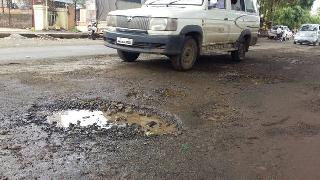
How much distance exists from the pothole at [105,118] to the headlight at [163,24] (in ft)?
9.27

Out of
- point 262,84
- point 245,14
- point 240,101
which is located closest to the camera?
point 240,101

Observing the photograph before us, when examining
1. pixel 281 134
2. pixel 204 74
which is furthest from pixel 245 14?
pixel 281 134

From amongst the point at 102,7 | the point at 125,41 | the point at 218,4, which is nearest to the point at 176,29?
the point at 125,41

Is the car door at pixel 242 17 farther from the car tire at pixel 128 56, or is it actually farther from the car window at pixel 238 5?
the car tire at pixel 128 56

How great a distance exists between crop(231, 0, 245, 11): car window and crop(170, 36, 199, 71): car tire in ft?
6.83

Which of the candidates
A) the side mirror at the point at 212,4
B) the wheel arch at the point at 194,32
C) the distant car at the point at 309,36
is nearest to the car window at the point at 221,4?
the side mirror at the point at 212,4

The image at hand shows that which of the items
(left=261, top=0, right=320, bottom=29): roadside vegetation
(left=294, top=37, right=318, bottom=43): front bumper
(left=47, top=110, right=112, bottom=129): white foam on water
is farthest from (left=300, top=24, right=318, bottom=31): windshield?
(left=47, top=110, right=112, bottom=129): white foam on water

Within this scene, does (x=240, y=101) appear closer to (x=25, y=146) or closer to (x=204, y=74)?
(x=204, y=74)

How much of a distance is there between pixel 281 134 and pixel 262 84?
3.60 m

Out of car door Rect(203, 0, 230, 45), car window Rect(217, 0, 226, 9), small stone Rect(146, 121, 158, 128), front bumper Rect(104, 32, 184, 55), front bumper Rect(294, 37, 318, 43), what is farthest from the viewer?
front bumper Rect(294, 37, 318, 43)

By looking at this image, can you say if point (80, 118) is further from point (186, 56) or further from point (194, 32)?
point (194, 32)

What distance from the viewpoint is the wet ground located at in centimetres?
388

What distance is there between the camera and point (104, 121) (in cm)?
532

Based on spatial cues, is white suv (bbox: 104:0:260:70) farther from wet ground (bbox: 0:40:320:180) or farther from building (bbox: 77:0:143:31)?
building (bbox: 77:0:143:31)
